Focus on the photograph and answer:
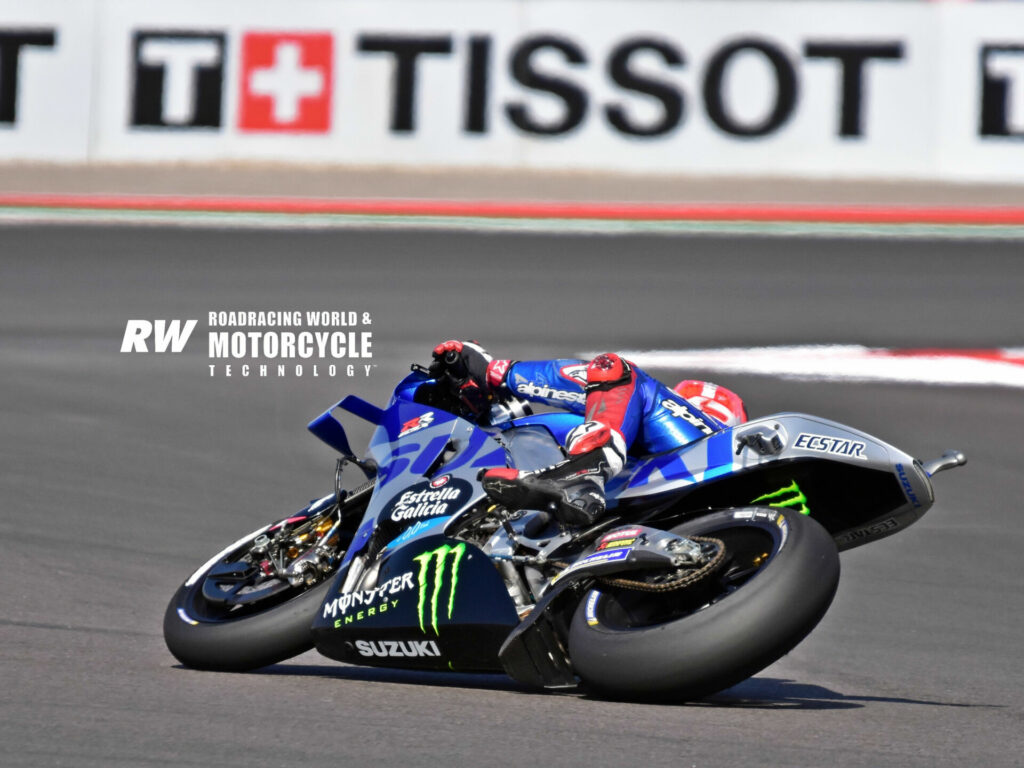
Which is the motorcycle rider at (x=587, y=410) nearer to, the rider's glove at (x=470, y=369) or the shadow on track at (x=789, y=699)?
the rider's glove at (x=470, y=369)

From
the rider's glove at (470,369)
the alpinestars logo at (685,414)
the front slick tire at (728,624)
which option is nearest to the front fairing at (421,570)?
the rider's glove at (470,369)

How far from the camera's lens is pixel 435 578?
15.7 feet

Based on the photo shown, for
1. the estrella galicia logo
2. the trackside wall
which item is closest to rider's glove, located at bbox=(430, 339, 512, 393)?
the estrella galicia logo

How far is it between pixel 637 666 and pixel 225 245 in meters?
10.4

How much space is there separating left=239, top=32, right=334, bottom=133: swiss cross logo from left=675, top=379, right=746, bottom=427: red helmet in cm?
1193

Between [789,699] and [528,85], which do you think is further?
[528,85]

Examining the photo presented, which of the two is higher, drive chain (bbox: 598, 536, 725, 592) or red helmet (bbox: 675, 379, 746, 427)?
red helmet (bbox: 675, 379, 746, 427)

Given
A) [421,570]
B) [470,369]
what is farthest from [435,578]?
[470,369]

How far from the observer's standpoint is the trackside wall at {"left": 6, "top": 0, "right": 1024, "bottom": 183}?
1622 centimetres

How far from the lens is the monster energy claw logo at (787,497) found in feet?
15.4

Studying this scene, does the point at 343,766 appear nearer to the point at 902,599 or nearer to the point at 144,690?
Answer: the point at 144,690

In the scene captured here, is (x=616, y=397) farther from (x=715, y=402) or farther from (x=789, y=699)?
(x=789, y=699)

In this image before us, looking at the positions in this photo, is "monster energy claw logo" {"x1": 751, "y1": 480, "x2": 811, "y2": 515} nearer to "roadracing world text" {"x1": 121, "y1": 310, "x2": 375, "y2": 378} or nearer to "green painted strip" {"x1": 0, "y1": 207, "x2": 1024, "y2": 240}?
"roadracing world text" {"x1": 121, "y1": 310, "x2": 375, "y2": 378}

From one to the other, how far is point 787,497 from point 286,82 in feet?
→ 41.7
